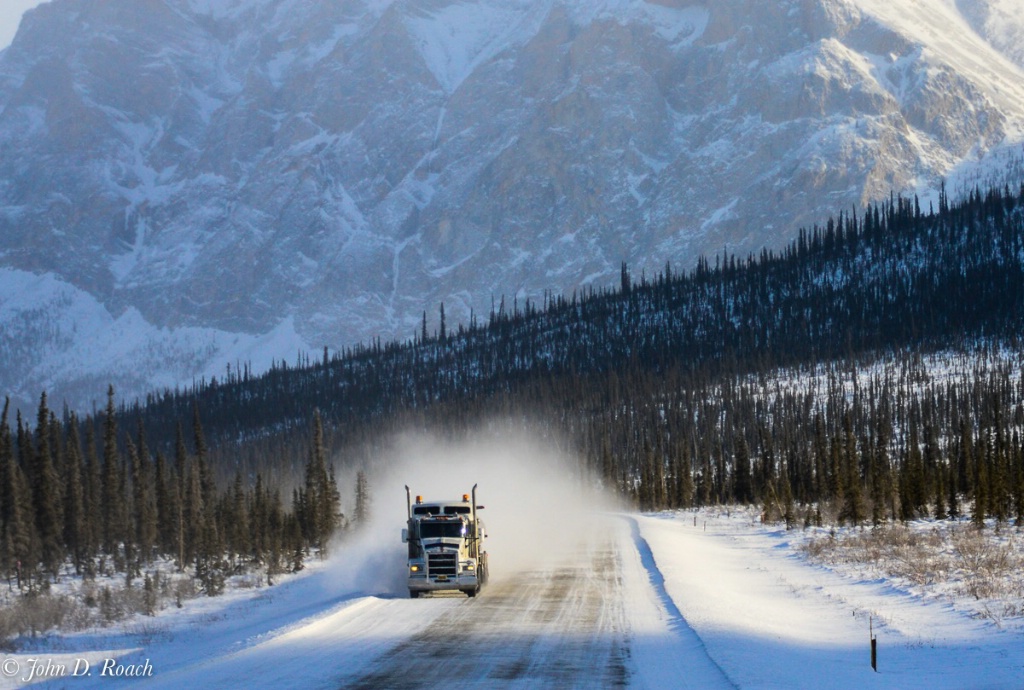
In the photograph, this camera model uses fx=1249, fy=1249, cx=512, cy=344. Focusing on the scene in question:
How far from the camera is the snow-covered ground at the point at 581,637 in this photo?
22.5 m

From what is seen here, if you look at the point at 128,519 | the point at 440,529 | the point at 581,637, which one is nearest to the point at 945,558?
the point at 440,529

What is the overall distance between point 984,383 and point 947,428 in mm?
18203

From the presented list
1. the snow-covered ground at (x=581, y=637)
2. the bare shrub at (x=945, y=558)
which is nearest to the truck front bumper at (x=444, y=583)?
the snow-covered ground at (x=581, y=637)

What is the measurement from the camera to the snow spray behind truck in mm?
36656

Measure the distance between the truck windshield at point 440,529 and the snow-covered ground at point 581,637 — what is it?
6.73ft

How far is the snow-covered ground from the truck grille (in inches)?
32.1

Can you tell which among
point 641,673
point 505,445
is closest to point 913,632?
point 641,673

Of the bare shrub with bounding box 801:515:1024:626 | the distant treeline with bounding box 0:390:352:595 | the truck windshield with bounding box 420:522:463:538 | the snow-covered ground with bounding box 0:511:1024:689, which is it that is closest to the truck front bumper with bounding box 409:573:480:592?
the snow-covered ground with bounding box 0:511:1024:689

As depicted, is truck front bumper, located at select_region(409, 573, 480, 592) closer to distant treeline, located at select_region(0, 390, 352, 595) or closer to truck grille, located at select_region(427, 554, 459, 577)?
truck grille, located at select_region(427, 554, 459, 577)

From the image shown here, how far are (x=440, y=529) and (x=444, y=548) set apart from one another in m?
1.26

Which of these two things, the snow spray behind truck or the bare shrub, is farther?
the snow spray behind truck

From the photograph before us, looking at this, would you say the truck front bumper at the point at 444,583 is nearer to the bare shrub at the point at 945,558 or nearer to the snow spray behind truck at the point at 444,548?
the snow spray behind truck at the point at 444,548

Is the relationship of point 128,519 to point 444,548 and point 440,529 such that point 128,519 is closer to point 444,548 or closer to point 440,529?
point 440,529

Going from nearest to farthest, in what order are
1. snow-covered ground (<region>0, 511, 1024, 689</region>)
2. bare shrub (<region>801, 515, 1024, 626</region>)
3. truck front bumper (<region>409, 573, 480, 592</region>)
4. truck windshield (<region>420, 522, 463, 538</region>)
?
snow-covered ground (<region>0, 511, 1024, 689</region>)
bare shrub (<region>801, 515, 1024, 626</region>)
truck front bumper (<region>409, 573, 480, 592</region>)
truck windshield (<region>420, 522, 463, 538</region>)
